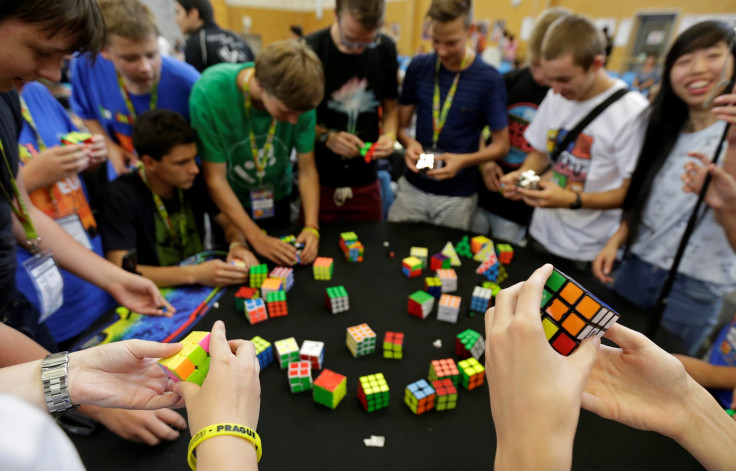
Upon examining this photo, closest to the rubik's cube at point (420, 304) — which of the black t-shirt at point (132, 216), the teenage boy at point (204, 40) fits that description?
the black t-shirt at point (132, 216)

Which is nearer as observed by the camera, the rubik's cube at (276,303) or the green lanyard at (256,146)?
the rubik's cube at (276,303)

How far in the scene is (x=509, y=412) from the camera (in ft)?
2.27

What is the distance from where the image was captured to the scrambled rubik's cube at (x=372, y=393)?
1199mm

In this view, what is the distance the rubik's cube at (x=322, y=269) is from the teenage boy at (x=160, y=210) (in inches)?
13.9

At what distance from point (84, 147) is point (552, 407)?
82.1 inches

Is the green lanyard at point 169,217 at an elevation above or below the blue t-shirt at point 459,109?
below

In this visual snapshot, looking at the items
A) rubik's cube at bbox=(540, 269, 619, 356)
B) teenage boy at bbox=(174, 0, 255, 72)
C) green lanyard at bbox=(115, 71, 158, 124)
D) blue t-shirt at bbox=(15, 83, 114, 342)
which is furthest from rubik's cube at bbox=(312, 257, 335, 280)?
teenage boy at bbox=(174, 0, 255, 72)

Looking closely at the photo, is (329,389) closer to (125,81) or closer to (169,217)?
(169,217)

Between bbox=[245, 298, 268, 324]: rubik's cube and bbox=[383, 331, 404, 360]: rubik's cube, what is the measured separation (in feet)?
1.79

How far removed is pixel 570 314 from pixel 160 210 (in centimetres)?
206

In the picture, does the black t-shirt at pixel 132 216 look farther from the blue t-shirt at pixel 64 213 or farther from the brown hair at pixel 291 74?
the brown hair at pixel 291 74

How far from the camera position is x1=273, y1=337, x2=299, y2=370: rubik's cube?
135 centimetres

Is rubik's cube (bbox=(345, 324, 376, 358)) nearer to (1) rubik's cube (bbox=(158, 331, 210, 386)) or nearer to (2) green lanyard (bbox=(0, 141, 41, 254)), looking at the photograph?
(1) rubik's cube (bbox=(158, 331, 210, 386))

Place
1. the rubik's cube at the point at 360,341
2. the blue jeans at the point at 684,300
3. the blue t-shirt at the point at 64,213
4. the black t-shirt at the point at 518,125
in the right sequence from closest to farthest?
1. the rubik's cube at the point at 360,341
2. the blue t-shirt at the point at 64,213
3. the blue jeans at the point at 684,300
4. the black t-shirt at the point at 518,125
